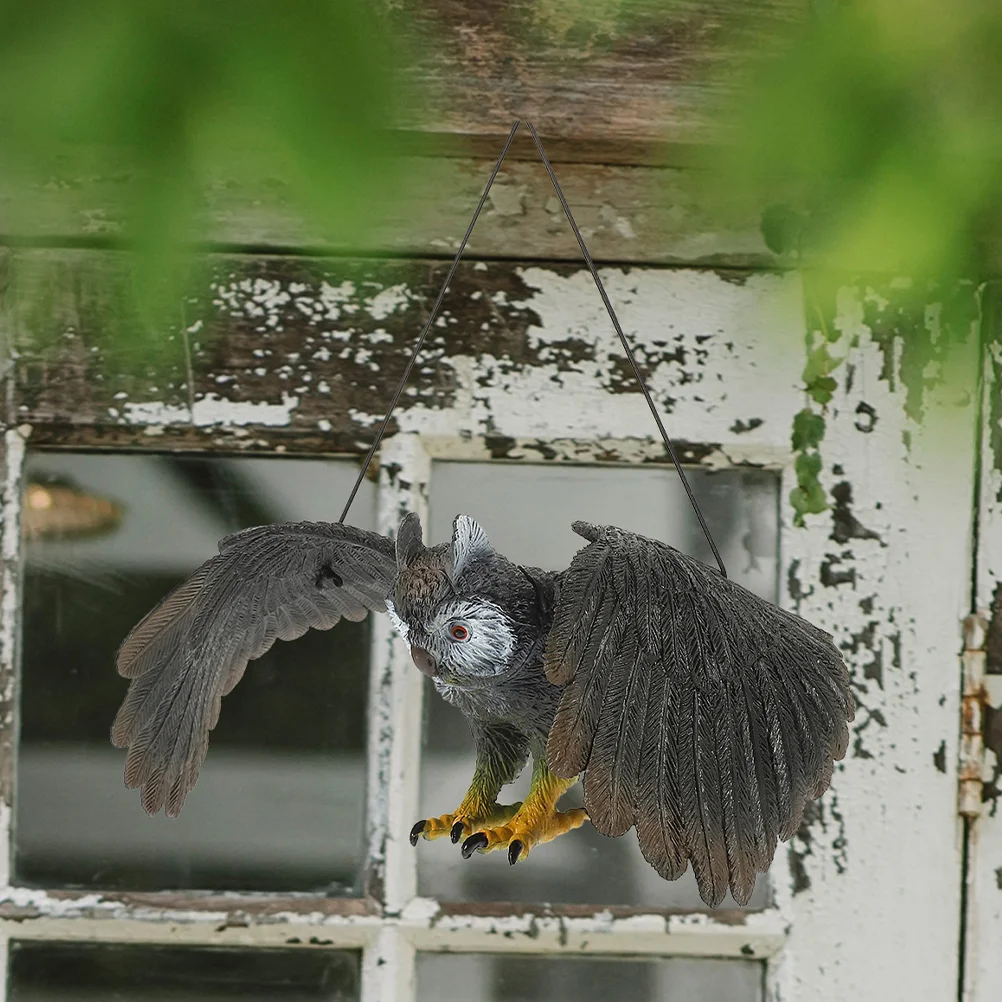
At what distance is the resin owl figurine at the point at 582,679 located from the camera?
36cm

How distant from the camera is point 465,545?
0.42 m

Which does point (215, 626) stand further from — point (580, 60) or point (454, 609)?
point (580, 60)

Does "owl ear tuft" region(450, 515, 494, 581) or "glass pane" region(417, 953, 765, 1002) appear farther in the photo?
"glass pane" region(417, 953, 765, 1002)

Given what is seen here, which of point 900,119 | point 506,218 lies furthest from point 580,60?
point 900,119

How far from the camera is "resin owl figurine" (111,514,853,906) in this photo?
360 mm

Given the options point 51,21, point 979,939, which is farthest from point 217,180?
point 979,939

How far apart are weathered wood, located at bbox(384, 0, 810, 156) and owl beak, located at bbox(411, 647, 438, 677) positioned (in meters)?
0.35

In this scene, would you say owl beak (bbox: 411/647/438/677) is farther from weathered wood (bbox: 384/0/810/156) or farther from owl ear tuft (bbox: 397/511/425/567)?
weathered wood (bbox: 384/0/810/156)

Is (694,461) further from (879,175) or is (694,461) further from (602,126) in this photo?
(879,175)

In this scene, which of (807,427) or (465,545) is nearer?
(465,545)

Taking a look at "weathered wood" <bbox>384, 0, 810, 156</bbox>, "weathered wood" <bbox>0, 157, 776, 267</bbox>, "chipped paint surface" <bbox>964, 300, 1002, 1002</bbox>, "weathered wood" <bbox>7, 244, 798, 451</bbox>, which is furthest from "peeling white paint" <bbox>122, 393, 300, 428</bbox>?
"chipped paint surface" <bbox>964, 300, 1002, 1002</bbox>

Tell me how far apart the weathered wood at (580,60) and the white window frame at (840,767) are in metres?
0.15

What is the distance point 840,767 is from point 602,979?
244 mm

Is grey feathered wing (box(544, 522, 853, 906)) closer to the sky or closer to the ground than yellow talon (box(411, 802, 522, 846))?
closer to the sky
